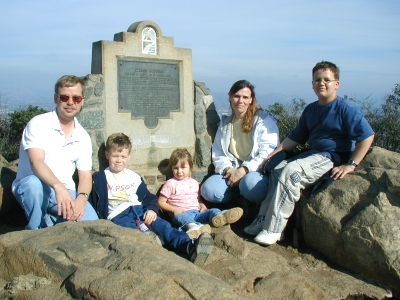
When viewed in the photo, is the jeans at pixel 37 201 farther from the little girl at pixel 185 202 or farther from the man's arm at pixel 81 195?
the little girl at pixel 185 202

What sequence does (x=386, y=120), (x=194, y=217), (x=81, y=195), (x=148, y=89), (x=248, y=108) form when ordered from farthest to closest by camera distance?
(x=386, y=120) → (x=148, y=89) → (x=248, y=108) → (x=194, y=217) → (x=81, y=195)

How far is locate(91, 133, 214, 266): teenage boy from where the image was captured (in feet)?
14.6

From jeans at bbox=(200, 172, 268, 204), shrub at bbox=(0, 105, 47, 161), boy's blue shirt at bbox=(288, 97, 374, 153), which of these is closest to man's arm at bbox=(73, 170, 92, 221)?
jeans at bbox=(200, 172, 268, 204)

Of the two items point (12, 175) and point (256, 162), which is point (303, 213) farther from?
point (12, 175)

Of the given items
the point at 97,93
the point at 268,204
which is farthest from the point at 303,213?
the point at 97,93

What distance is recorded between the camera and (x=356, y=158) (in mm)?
4699

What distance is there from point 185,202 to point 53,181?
163 centimetres

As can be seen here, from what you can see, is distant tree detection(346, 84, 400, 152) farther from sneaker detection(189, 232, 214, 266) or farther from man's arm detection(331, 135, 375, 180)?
sneaker detection(189, 232, 214, 266)

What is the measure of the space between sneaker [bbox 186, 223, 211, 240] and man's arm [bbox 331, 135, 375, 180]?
4.38 ft

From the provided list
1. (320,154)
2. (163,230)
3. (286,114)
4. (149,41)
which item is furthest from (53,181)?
(286,114)

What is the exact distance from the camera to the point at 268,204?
4879 millimetres

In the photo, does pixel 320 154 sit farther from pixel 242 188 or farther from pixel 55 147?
pixel 55 147

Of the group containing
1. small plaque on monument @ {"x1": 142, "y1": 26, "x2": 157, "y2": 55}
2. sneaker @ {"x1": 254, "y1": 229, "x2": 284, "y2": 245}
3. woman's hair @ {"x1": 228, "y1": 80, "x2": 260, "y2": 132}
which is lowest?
sneaker @ {"x1": 254, "y1": 229, "x2": 284, "y2": 245}

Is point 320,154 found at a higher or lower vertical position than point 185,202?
higher
